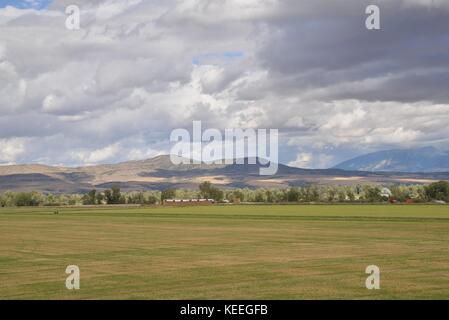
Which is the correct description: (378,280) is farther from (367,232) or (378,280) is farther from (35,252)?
(367,232)

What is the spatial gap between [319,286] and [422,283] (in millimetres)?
4600

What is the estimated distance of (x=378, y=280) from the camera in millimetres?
29062

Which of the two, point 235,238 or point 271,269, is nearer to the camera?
point 271,269

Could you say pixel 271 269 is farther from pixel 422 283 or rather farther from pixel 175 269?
pixel 422 283
